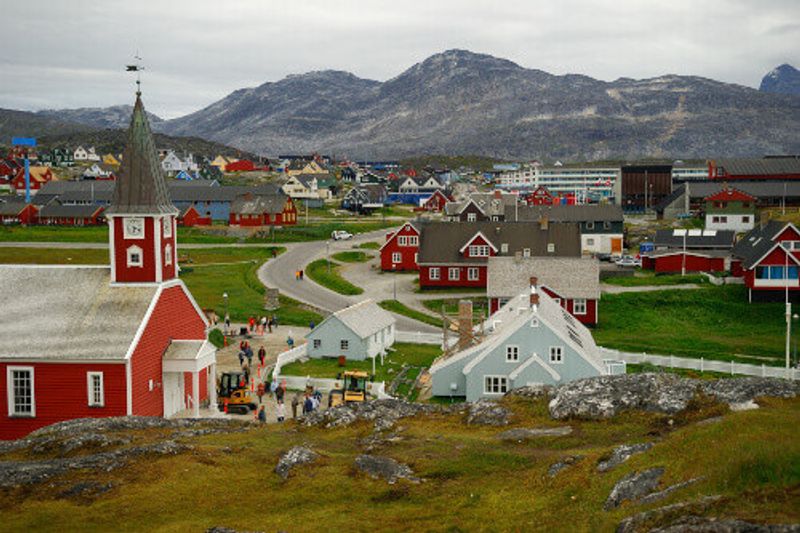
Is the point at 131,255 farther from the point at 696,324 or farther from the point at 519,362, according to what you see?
the point at 696,324

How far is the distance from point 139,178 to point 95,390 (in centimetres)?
945

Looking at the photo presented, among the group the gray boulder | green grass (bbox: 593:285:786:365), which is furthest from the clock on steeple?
green grass (bbox: 593:285:786:365)

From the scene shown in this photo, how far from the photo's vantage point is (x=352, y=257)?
94062 mm

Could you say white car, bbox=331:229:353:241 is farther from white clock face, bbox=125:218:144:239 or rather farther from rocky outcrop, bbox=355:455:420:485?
rocky outcrop, bbox=355:455:420:485

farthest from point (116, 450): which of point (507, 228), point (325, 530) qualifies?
point (507, 228)

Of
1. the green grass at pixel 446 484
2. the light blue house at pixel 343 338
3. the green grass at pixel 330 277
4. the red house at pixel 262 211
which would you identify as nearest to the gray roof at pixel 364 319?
the light blue house at pixel 343 338

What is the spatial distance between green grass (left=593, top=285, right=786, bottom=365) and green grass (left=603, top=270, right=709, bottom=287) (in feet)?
13.3

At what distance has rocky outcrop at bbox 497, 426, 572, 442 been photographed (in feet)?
73.4

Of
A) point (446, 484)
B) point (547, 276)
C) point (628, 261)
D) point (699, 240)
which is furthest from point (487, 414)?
point (699, 240)

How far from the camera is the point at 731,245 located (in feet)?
280

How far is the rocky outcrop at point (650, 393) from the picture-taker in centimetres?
2312

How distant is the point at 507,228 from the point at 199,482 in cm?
6096

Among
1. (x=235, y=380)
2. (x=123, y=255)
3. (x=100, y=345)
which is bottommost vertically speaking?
(x=235, y=380)

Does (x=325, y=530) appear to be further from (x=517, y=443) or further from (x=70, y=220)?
(x=70, y=220)
